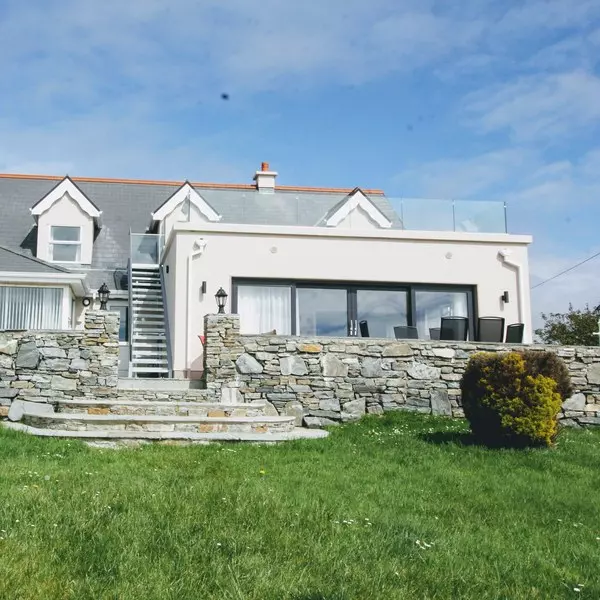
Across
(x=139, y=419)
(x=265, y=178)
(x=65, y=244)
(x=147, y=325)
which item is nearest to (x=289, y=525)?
(x=139, y=419)

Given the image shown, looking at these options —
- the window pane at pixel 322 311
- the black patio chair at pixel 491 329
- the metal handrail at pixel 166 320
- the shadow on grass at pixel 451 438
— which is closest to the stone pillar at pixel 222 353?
the metal handrail at pixel 166 320

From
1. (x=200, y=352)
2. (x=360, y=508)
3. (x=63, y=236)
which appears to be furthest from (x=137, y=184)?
(x=360, y=508)

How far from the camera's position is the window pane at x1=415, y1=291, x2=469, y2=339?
53.7 feet

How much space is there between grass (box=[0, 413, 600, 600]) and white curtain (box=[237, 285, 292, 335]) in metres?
6.75

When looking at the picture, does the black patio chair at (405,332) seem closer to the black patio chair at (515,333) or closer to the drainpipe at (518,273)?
the black patio chair at (515,333)

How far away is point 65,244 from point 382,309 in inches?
372

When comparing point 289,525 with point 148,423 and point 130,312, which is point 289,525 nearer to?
point 148,423

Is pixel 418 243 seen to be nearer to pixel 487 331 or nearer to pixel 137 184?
pixel 487 331

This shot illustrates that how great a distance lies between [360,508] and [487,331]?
9805mm

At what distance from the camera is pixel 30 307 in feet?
53.5

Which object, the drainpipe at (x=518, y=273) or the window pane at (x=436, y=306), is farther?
the drainpipe at (x=518, y=273)

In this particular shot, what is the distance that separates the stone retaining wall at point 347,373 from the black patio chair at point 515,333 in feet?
3.44

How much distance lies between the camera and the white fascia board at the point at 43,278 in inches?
642

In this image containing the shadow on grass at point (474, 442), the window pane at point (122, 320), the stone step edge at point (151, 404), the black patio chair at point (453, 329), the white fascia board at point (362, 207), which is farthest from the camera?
the window pane at point (122, 320)
